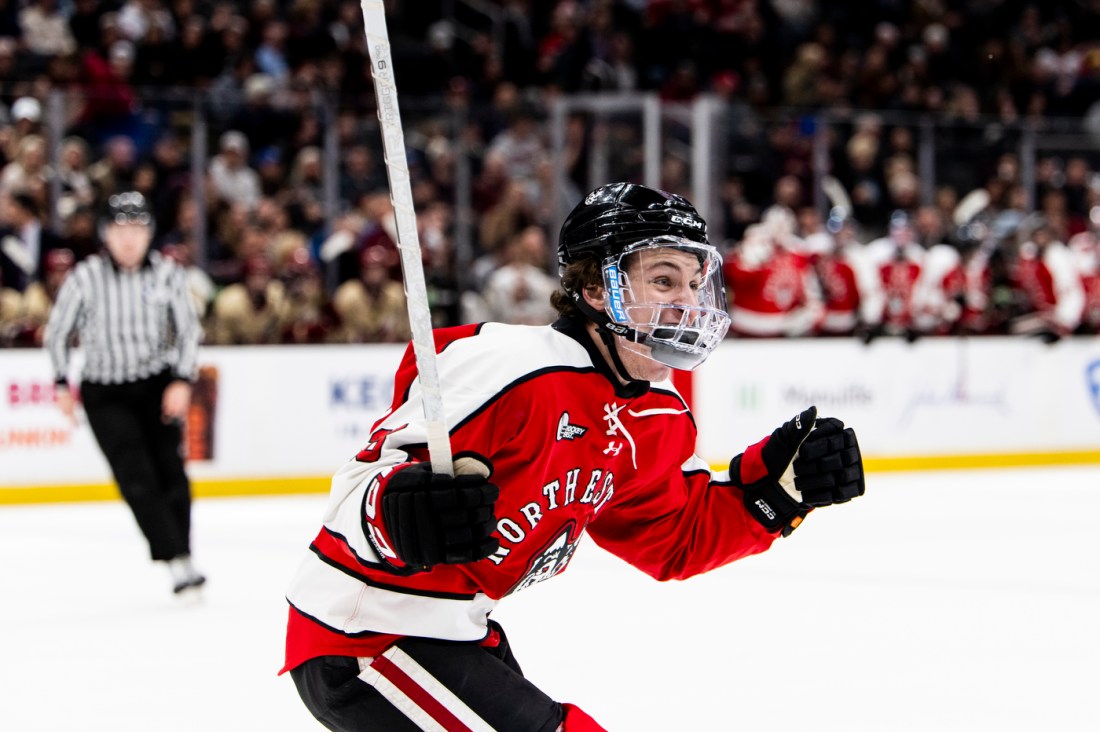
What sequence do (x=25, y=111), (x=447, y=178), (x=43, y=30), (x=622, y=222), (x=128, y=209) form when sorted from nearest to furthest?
(x=622, y=222)
(x=128, y=209)
(x=25, y=111)
(x=447, y=178)
(x=43, y=30)

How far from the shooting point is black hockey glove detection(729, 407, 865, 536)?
2.34 meters

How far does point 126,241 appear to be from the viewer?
5152 millimetres

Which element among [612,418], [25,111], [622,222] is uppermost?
[25,111]

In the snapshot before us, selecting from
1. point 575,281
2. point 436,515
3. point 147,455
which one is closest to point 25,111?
point 147,455

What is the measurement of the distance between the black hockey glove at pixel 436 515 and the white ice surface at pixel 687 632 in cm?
156

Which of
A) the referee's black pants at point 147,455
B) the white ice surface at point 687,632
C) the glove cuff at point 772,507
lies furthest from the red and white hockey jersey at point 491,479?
the referee's black pants at point 147,455

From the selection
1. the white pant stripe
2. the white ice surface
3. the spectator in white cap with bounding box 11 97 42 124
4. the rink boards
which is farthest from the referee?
the white pant stripe

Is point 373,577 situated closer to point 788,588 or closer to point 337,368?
point 788,588

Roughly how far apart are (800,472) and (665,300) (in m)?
0.40

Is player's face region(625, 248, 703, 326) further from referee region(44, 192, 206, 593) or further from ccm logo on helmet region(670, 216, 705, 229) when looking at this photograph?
referee region(44, 192, 206, 593)

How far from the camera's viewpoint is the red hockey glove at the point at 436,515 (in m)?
1.80

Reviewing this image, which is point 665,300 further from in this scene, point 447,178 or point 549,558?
point 447,178

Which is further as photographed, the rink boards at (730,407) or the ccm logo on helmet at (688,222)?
the rink boards at (730,407)

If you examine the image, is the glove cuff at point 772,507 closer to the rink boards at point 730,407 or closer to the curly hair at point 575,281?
the curly hair at point 575,281
